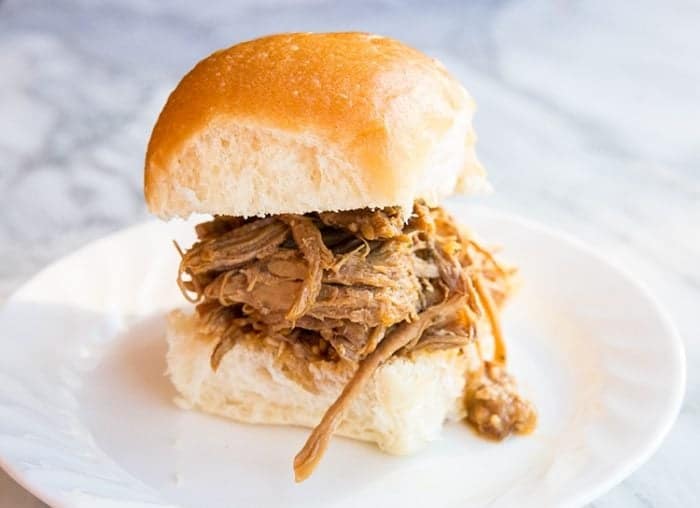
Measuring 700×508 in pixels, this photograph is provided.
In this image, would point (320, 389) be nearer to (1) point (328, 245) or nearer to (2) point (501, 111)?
(1) point (328, 245)

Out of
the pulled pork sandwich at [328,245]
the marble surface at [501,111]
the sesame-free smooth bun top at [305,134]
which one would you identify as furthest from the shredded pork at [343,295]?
the marble surface at [501,111]

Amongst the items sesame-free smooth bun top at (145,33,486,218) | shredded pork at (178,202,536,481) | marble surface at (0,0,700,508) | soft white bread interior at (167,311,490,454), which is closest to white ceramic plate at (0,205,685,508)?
soft white bread interior at (167,311,490,454)

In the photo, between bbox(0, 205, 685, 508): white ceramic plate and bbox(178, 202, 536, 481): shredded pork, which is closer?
bbox(0, 205, 685, 508): white ceramic plate

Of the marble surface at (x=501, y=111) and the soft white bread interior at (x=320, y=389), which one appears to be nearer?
the soft white bread interior at (x=320, y=389)

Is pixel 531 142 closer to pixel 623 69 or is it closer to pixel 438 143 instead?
pixel 623 69

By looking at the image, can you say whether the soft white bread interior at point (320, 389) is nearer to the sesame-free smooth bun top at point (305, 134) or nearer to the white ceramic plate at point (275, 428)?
the white ceramic plate at point (275, 428)

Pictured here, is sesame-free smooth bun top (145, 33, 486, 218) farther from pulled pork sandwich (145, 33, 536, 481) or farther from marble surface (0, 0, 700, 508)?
marble surface (0, 0, 700, 508)
